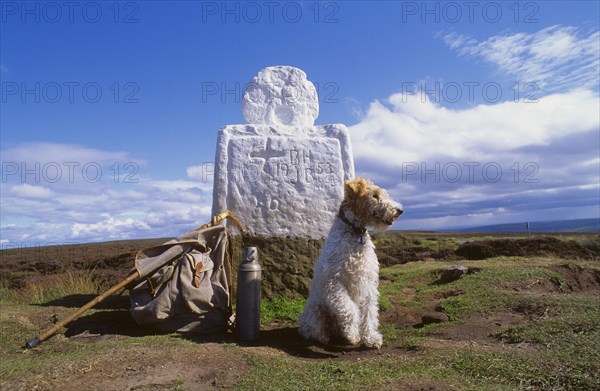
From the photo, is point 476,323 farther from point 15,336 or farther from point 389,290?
point 15,336

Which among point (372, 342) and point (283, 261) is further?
point (283, 261)

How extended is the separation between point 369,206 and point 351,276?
89 cm

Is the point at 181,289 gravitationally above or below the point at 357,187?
below

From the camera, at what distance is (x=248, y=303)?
224 inches

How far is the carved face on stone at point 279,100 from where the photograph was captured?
7.66 m

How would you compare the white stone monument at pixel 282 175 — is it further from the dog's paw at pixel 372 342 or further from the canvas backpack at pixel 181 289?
the dog's paw at pixel 372 342

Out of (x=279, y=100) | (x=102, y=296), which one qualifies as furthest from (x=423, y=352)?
(x=279, y=100)

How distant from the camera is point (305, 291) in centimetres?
720

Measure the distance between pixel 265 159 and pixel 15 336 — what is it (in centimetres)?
411

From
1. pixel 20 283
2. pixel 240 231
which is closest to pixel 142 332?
pixel 240 231

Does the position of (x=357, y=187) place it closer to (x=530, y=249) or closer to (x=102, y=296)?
(x=102, y=296)

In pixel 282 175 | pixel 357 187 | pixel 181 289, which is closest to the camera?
pixel 357 187

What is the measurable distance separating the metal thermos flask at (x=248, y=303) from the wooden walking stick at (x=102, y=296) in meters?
1.12

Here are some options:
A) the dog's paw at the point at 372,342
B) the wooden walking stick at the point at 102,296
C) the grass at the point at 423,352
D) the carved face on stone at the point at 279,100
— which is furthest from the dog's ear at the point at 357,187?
the carved face on stone at the point at 279,100
